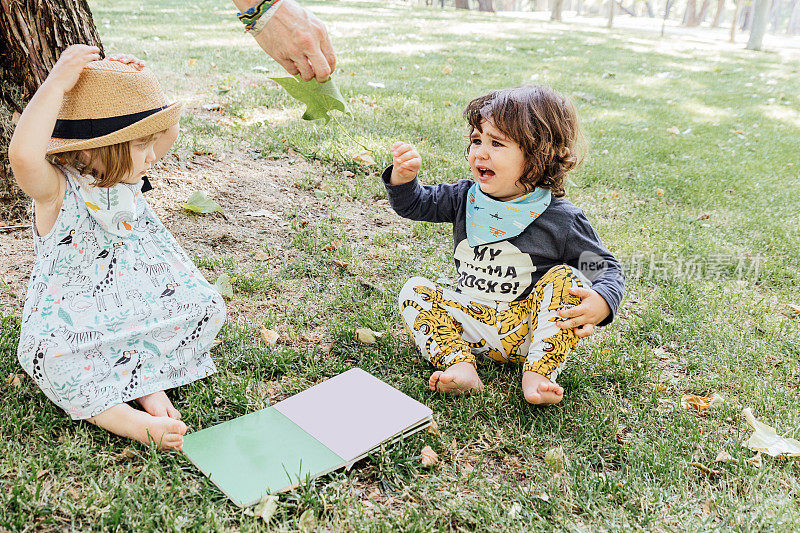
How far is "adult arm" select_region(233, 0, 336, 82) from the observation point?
1954 millimetres

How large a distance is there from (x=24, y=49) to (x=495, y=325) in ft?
7.80

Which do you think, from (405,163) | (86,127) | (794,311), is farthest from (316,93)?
(794,311)

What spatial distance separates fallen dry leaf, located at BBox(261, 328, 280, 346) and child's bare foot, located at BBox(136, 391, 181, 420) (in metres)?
0.47

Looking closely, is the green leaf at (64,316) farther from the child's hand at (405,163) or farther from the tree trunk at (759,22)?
the tree trunk at (759,22)

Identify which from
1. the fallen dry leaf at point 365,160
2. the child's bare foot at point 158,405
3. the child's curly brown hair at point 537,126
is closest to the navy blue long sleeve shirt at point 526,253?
the child's curly brown hair at point 537,126

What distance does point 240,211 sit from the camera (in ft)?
11.0

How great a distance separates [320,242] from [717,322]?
1.81m

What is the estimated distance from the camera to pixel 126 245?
6.55 feet

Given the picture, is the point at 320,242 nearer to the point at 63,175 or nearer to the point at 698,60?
the point at 63,175

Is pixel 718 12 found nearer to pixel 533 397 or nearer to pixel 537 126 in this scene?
pixel 537 126

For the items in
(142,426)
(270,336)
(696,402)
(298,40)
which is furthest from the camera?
(270,336)

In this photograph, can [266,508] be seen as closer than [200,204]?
Yes

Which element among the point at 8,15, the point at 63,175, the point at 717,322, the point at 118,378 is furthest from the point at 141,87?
the point at 717,322

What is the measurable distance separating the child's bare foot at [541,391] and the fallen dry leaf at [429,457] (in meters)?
0.37
